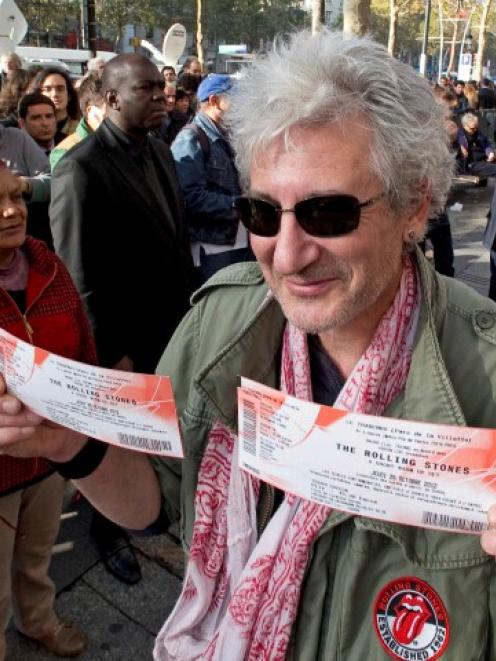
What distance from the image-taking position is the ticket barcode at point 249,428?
1.14 meters

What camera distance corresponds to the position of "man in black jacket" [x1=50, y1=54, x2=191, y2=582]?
279cm

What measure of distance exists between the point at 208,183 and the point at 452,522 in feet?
10.7

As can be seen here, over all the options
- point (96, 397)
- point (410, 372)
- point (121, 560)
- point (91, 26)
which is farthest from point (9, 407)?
point (91, 26)

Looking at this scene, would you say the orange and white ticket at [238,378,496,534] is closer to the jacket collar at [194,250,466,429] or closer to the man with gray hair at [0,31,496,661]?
the man with gray hair at [0,31,496,661]

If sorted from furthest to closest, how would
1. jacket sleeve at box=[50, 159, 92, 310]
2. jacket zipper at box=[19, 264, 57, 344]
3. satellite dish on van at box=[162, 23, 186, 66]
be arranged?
satellite dish on van at box=[162, 23, 186, 66] → jacket sleeve at box=[50, 159, 92, 310] → jacket zipper at box=[19, 264, 57, 344]

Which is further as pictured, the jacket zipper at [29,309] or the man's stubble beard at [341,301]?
the jacket zipper at [29,309]

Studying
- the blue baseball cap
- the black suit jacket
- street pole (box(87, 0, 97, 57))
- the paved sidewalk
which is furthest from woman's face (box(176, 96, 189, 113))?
the paved sidewalk

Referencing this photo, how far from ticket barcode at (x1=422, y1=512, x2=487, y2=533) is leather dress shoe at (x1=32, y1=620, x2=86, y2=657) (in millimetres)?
1919

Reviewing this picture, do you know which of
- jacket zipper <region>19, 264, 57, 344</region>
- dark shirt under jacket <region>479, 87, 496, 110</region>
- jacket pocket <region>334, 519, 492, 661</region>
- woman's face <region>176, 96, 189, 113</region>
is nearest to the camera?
jacket pocket <region>334, 519, 492, 661</region>

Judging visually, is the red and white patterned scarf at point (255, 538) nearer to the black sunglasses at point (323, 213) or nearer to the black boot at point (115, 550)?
the black sunglasses at point (323, 213)

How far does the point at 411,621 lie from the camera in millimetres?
1145

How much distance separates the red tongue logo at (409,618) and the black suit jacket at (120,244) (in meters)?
2.03

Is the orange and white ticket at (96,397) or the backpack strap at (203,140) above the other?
the backpack strap at (203,140)

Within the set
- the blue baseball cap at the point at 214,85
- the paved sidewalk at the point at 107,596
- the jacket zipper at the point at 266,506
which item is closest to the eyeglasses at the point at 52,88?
the blue baseball cap at the point at 214,85
